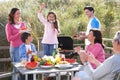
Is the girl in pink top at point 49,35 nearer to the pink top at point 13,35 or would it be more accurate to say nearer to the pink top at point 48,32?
the pink top at point 48,32

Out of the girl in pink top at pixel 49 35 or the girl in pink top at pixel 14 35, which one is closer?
the girl in pink top at pixel 14 35

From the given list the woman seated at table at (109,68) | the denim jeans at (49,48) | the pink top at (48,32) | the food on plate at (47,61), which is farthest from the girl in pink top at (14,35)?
the woman seated at table at (109,68)

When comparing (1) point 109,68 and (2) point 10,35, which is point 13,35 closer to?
(2) point 10,35

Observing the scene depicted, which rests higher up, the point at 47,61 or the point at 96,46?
the point at 96,46

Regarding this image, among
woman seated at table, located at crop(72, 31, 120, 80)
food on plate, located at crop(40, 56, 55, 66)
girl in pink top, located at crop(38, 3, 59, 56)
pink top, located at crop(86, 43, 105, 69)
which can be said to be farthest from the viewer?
girl in pink top, located at crop(38, 3, 59, 56)

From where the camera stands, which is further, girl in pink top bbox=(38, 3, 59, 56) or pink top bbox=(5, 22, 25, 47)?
girl in pink top bbox=(38, 3, 59, 56)

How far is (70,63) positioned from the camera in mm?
4773

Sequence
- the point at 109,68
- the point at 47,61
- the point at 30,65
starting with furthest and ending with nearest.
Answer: the point at 47,61, the point at 30,65, the point at 109,68

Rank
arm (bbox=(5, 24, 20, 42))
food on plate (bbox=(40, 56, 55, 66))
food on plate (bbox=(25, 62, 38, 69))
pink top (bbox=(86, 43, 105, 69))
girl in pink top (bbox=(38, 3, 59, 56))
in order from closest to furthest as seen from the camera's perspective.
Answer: food on plate (bbox=(25, 62, 38, 69)) < food on plate (bbox=(40, 56, 55, 66)) < pink top (bbox=(86, 43, 105, 69)) < arm (bbox=(5, 24, 20, 42)) < girl in pink top (bbox=(38, 3, 59, 56))

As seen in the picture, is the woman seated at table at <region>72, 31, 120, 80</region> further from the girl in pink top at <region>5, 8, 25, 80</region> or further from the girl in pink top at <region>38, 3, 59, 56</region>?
the girl in pink top at <region>38, 3, 59, 56</region>

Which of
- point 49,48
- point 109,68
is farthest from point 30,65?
point 49,48

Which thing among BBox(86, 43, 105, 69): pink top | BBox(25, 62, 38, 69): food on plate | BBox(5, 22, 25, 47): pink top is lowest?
BBox(25, 62, 38, 69): food on plate

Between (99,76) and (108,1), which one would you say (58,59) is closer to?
(99,76)

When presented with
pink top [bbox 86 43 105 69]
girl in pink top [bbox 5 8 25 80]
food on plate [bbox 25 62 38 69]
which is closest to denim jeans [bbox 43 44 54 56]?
girl in pink top [bbox 5 8 25 80]
